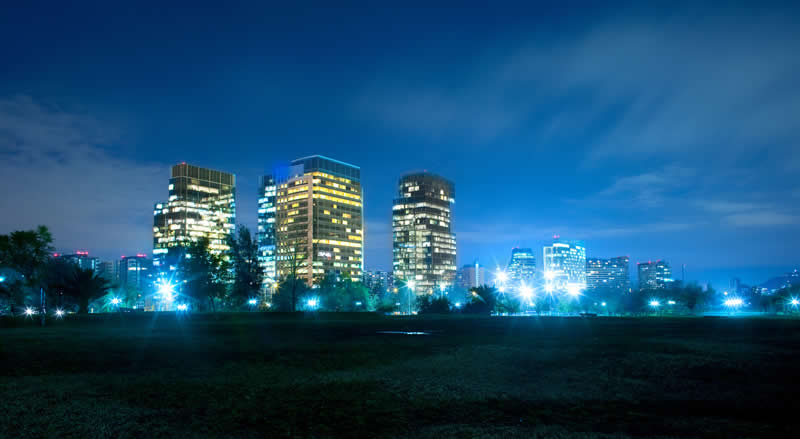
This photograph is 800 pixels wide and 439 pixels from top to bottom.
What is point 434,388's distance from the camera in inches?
350

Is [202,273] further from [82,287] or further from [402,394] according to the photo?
[402,394]

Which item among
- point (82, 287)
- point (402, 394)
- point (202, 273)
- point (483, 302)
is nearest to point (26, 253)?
point (82, 287)

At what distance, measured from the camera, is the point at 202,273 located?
65875 millimetres

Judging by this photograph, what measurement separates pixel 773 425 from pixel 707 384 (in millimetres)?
3182

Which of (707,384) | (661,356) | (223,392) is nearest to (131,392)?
(223,392)

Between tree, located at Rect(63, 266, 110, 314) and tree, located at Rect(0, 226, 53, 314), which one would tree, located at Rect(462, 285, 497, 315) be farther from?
tree, located at Rect(0, 226, 53, 314)

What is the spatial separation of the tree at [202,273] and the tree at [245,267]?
1.61 metres

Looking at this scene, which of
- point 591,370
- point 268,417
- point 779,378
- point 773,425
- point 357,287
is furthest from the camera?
point 357,287

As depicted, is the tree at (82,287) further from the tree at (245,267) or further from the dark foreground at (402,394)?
the dark foreground at (402,394)

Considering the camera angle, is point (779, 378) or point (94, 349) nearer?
point (779, 378)

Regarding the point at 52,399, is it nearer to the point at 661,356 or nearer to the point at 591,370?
the point at 591,370

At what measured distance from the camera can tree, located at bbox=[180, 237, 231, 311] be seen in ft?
216

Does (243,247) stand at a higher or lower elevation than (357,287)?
higher

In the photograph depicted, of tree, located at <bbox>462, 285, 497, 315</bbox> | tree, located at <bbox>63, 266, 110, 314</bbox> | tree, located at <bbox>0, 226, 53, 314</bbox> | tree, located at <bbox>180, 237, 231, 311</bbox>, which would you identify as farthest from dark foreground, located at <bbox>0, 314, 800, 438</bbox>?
tree, located at <bbox>462, 285, 497, 315</bbox>
